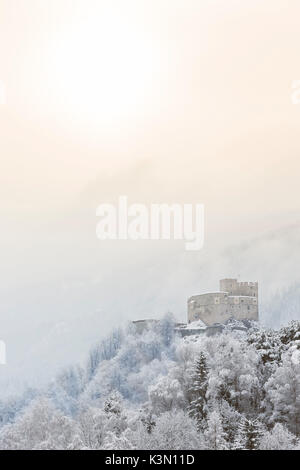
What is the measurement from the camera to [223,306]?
3097cm

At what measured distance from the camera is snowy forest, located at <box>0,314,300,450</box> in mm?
19688

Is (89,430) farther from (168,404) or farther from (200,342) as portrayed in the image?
(200,342)

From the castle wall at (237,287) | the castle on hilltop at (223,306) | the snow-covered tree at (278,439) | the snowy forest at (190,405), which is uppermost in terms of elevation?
the castle wall at (237,287)

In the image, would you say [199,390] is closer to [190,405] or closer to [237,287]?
[190,405]

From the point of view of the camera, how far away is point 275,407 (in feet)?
71.5

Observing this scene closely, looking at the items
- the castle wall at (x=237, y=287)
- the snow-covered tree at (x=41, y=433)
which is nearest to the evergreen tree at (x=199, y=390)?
the snow-covered tree at (x=41, y=433)

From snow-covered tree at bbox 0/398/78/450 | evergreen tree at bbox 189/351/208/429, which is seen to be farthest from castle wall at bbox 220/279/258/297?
snow-covered tree at bbox 0/398/78/450

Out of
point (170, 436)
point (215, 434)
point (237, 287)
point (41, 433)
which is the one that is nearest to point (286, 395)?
point (215, 434)

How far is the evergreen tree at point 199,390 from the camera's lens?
21844 mm

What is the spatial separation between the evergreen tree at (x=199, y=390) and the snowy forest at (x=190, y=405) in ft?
0.09

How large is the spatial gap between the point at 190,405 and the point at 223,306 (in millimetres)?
8974

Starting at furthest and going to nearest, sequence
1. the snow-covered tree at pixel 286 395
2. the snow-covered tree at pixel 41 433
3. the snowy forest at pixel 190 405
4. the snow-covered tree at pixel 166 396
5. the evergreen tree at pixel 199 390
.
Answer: the snow-covered tree at pixel 166 396
the evergreen tree at pixel 199 390
the snow-covered tree at pixel 286 395
the snowy forest at pixel 190 405
the snow-covered tree at pixel 41 433

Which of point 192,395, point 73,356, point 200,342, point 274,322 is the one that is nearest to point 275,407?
point 192,395

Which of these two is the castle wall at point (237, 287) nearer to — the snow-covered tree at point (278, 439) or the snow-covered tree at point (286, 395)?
the snow-covered tree at point (286, 395)
